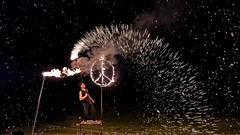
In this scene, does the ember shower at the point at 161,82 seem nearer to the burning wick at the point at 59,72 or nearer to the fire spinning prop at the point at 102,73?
Result: the fire spinning prop at the point at 102,73

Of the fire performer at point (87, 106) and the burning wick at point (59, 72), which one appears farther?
the burning wick at point (59, 72)

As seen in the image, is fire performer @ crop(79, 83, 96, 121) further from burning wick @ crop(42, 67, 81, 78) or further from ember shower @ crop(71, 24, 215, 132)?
ember shower @ crop(71, 24, 215, 132)

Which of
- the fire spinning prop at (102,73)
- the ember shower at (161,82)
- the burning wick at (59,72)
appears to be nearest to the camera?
the fire spinning prop at (102,73)

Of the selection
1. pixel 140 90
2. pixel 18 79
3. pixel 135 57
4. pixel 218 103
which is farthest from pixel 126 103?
pixel 18 79

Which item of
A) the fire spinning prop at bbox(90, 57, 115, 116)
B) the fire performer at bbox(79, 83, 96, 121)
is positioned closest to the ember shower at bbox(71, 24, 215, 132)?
the fire spinning prop at bbox(90, 57, 115, 116)

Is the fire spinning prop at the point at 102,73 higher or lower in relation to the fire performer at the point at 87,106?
higher

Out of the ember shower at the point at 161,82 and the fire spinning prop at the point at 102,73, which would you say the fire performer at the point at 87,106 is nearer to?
the fire spinning prop at the point at 102,73

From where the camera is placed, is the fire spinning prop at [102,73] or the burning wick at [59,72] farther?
the burning wick at [59,72]

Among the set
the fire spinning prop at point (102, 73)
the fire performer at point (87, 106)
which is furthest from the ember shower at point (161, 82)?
the fire performer at point (87, 106)

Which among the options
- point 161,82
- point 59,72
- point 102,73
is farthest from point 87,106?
point 161,82

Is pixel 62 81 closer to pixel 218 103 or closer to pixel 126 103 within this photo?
pixel 126 103

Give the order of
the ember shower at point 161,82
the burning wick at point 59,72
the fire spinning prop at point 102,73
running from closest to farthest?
the fire spinning prop at point 102,73 → the burning wick at point 59,72 → the ember shower at point 161,82

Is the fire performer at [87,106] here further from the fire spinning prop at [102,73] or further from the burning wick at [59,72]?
the burning wick at [59,72]

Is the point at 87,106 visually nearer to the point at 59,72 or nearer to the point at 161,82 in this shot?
the point at 59,72
